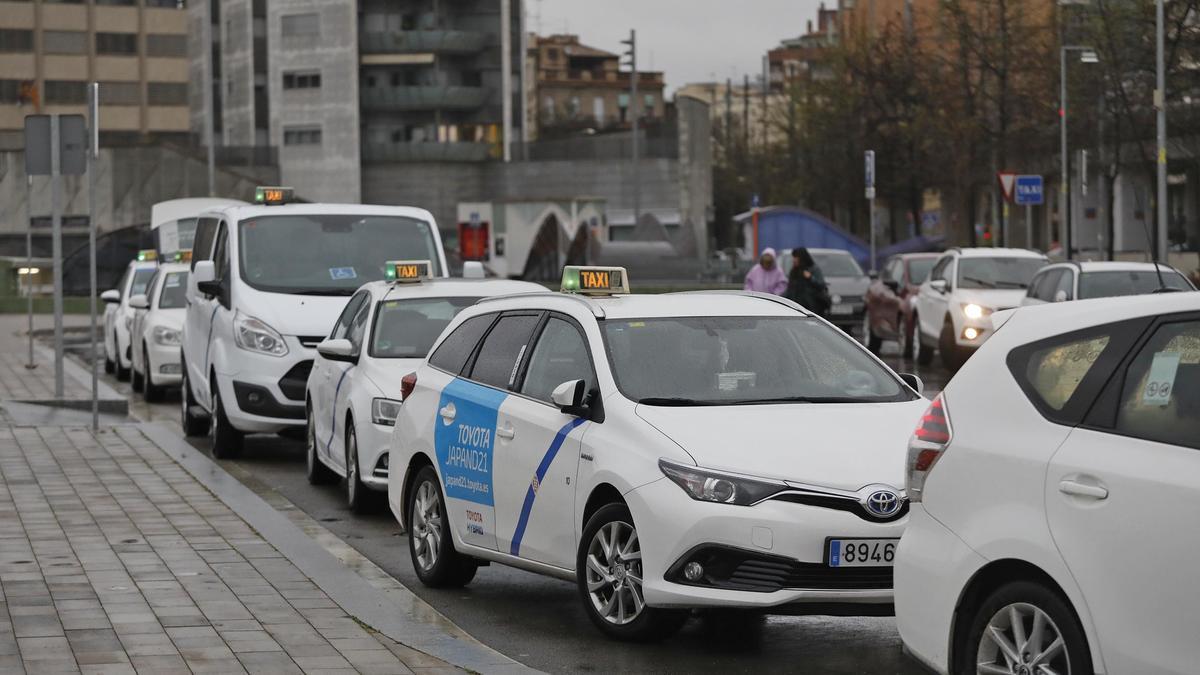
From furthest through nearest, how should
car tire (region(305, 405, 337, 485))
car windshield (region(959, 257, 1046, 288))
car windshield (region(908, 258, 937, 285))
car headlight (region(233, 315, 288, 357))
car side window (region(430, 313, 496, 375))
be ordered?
1. car windshield (region(908, 258, 937, 285))
2. car windshield (region(959, 257, 1046, 288))
3. car headlight (region(233, 315, 288, 357))
4. car tire (region(305, 405, 337, 485))
5. car side window (region(430, 313, 496, 375))

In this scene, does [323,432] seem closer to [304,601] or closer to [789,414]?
[304,601]

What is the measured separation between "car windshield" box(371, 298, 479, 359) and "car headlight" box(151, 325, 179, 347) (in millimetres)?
9627

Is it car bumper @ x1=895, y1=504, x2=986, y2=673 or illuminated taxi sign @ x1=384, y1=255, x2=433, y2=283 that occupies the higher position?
illuminated taxi sign @ x1=384, y1=255, x2=433, y2=283

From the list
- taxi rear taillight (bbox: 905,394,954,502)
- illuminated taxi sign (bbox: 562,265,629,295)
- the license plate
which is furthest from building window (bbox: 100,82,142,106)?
taxi rear taillight (bbox: 905,394,954,502)

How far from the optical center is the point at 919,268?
3139 centimetres

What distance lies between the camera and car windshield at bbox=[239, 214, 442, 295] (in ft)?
56.0

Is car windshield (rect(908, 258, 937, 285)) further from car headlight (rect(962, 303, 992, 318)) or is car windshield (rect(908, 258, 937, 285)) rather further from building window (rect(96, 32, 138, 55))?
building window (rect(96, 32, 138, 55))

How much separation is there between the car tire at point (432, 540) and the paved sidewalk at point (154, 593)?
610 millimetres

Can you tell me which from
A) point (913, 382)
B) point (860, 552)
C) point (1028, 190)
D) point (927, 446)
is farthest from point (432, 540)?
point (1028, 190)

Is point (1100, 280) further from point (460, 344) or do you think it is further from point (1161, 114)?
point (1161, 114)

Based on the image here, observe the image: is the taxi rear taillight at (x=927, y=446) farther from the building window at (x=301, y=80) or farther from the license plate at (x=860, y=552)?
the building window at (x=301, y=80)

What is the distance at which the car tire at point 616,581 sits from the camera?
800 cm

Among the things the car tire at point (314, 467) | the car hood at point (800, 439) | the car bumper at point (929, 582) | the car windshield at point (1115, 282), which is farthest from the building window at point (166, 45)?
the car bumper at point (929, 582)

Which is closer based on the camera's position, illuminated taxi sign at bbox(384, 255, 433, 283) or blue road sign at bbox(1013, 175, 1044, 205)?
illuminated taxi sign at bbox(384, 255, 433, 283)
